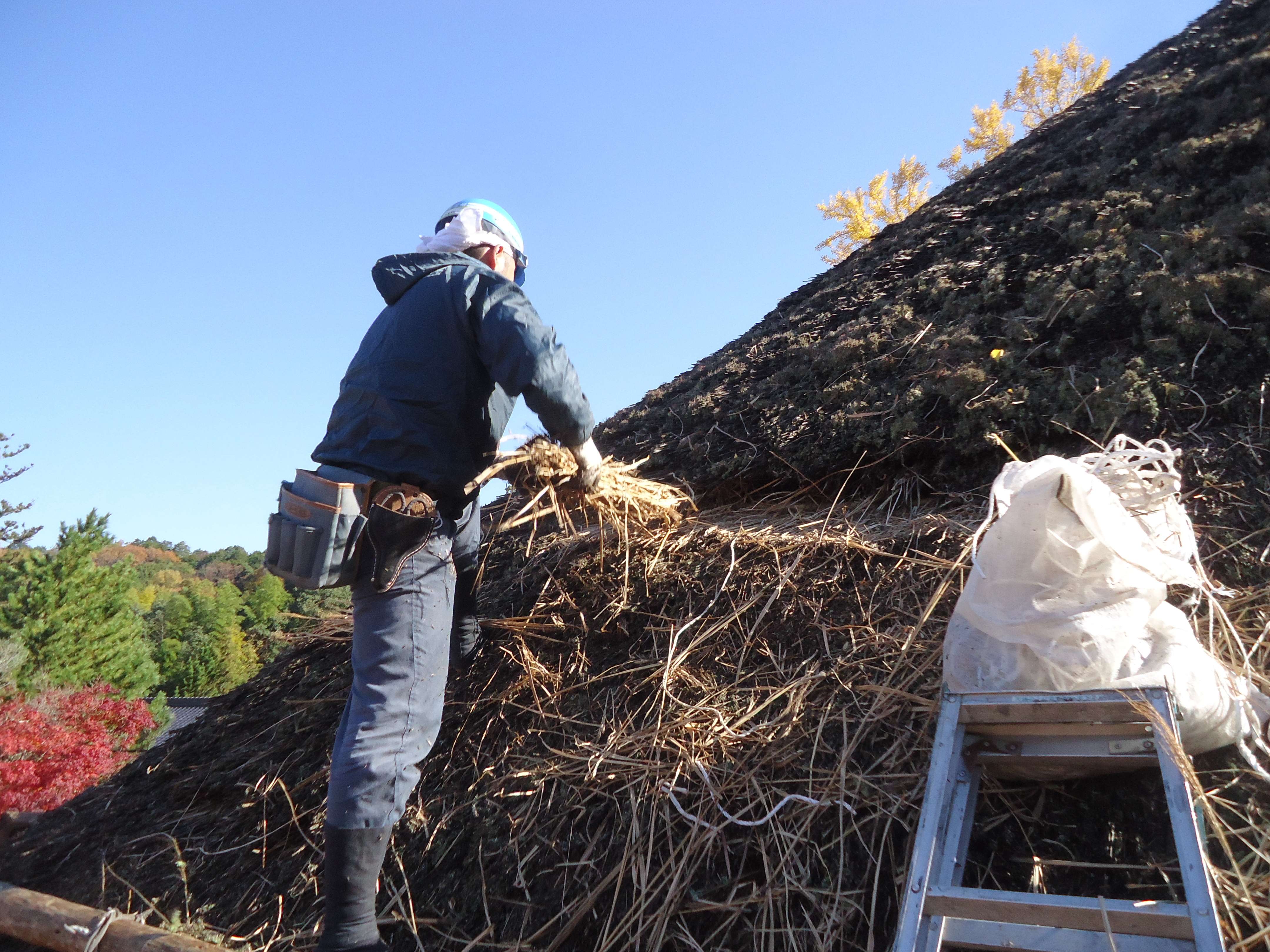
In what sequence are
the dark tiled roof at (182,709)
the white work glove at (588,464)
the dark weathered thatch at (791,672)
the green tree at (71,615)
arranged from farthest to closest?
the dark tiled roof at (182,709), the green tree at (71,615), the white work glove at (588,464), the dark weathered thatch at (791,672)

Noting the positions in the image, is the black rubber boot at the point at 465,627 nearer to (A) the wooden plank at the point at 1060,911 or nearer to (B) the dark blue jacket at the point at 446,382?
(B) the dark blue jacket at the point at 446,382

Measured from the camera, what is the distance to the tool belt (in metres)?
1.82

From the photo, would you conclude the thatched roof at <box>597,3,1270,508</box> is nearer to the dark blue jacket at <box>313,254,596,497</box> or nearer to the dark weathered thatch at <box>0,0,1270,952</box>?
the dark weathered thatch at <box>0,0,1270,952</box>

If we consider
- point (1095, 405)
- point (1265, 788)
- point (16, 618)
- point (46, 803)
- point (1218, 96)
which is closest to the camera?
point (1265, 788)

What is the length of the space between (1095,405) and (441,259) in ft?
5.74

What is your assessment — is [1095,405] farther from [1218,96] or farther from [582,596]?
[1218,96]

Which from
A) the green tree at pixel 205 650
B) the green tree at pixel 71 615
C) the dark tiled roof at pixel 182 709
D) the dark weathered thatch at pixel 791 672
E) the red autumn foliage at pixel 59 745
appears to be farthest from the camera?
the green tree at pixel 205 650

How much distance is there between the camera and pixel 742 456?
289cm

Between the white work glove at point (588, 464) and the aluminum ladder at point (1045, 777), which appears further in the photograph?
the white work glove at point (588, 464)

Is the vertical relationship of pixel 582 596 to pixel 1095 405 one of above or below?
below

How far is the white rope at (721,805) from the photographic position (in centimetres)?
160

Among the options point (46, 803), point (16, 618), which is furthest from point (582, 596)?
point (16, 618)

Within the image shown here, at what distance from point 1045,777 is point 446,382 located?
150 centimetres

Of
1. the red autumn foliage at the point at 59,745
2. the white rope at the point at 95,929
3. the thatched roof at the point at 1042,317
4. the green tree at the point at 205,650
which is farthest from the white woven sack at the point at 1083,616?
the green tree at the point at 205,650
